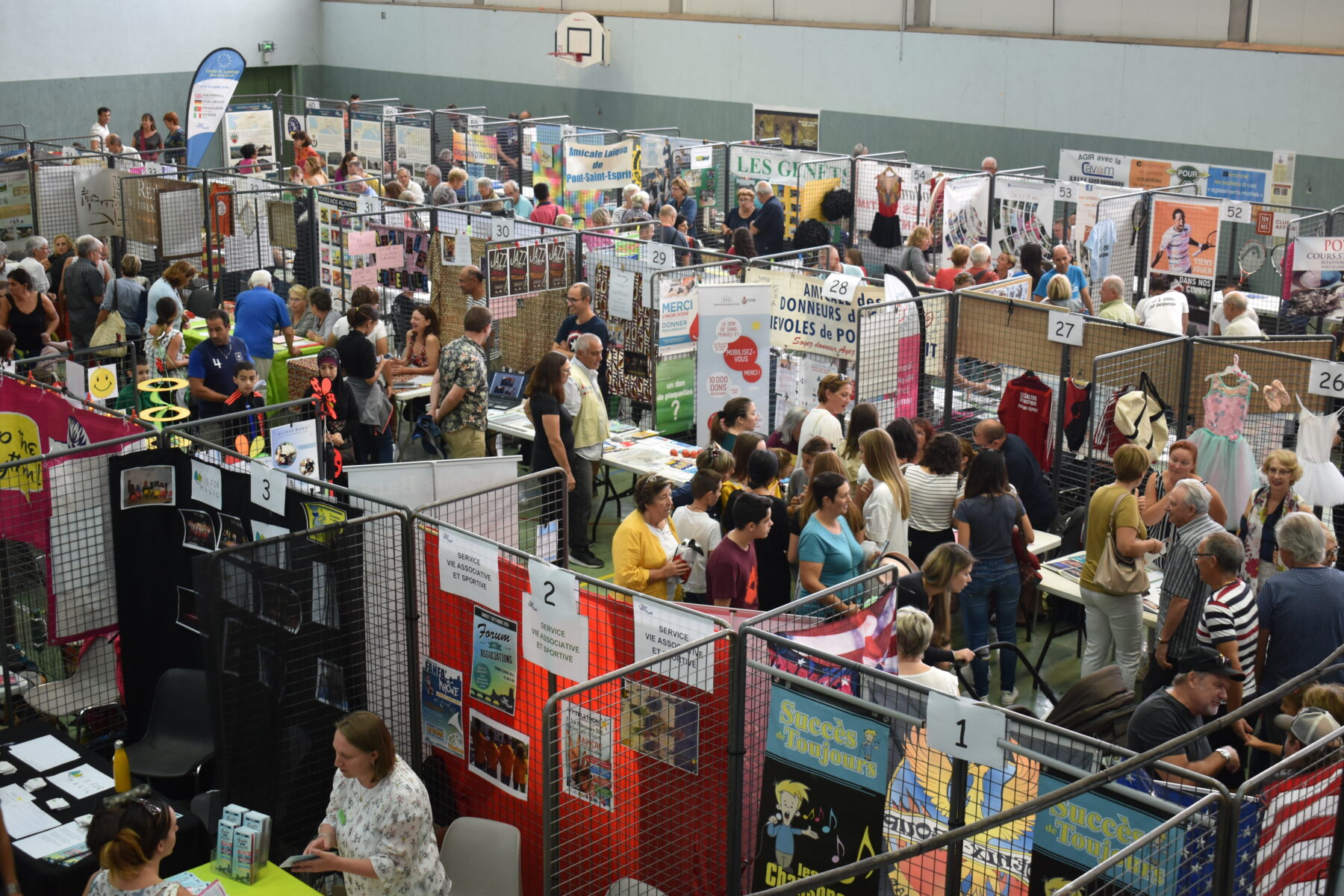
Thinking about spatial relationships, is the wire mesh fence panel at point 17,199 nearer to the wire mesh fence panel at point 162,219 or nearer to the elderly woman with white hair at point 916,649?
the wire mesh fence panel at point 162,219

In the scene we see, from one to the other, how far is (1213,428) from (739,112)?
13611 millimetres

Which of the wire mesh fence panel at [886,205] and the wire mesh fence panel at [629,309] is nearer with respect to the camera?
the wire mesh fence panel at [629,309]

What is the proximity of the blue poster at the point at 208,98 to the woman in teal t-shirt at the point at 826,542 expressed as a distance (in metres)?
15.1

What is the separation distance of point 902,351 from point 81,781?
19.3 ft

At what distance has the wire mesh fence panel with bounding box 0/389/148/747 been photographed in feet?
19.6

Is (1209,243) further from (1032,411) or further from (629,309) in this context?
(629,309)

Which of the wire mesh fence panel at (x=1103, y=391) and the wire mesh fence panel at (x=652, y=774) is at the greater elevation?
the wire mesh fence panel at (x=1103, y=391)

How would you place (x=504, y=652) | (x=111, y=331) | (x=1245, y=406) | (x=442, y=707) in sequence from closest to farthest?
1. (x=504, y=652)
2. (x=442, y=707)
3. (x=1245, y=406)
4. (x=111, y=331)

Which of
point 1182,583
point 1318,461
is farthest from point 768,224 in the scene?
point 1182,583

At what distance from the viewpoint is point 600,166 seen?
51.0ft

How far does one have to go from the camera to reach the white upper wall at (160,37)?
22.1m

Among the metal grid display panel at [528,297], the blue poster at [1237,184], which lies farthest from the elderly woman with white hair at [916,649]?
the blue poster at [1237,184]

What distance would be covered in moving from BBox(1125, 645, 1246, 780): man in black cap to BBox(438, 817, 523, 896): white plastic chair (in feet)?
7.38


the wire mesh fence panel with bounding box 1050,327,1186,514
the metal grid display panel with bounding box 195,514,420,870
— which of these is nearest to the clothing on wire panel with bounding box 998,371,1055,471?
the wire mesh fence panel with bounding box 1050,327,1186,514
